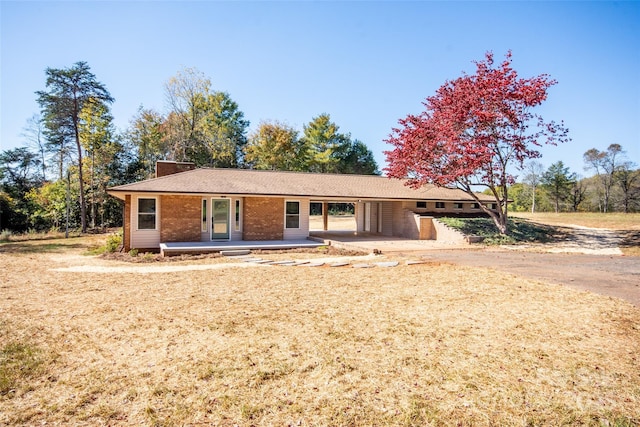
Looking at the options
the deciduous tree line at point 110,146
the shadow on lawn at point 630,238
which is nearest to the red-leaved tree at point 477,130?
the shadow on lawn at point 630,238

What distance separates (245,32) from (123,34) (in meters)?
4.51

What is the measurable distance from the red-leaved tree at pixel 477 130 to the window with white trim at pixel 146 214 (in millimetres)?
11562

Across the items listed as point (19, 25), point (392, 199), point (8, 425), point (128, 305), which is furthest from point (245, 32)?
point (8, 425)

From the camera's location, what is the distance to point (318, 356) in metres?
4.65

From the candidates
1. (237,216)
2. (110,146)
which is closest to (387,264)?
(237,216)

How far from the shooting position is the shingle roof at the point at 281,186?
1549cm

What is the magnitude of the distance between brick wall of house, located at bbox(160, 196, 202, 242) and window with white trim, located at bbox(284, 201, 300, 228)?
3.97m

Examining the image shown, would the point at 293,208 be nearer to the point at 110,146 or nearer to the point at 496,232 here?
the point at 496,232

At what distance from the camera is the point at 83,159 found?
27.9 metres

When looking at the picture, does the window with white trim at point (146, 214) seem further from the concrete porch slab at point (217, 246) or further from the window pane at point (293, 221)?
the window pane at point (293, 221)

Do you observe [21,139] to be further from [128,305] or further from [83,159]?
[128,305]

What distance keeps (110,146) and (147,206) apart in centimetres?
1658

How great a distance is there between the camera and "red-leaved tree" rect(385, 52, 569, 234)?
53.1 feet

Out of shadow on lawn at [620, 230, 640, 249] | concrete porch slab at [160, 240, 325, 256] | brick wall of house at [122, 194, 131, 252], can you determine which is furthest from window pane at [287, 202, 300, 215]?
shadow on lawn at [620, 230, 640, 249]
